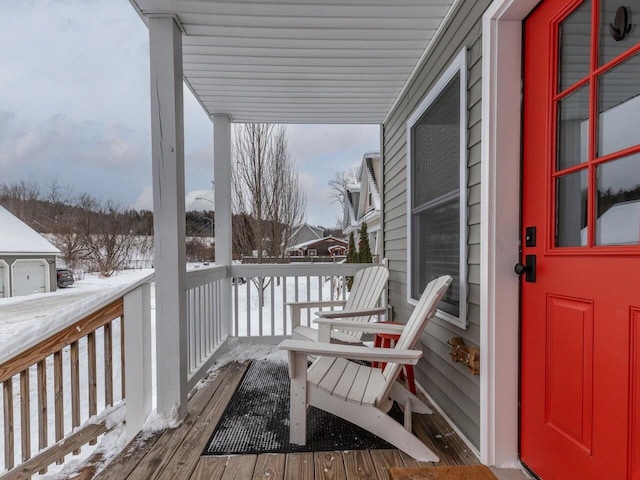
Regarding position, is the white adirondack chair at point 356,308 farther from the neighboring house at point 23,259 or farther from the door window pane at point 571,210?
the neighboring house at point 23,259

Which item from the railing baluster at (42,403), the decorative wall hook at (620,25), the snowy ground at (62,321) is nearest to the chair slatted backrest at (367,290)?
the snowy ground at (62,321)

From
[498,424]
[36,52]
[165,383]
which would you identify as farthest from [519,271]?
[36,52]

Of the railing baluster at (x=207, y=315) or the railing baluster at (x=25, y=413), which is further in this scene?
the railing baluster at (x=207, y=315)

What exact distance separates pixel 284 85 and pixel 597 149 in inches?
95.6

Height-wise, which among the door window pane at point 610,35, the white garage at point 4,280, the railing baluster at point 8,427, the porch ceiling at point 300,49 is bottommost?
the railing baluster at point 8,427

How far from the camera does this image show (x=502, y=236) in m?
1.53

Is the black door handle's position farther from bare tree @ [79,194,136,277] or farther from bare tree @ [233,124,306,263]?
bare tree @ [233,124,306,263]

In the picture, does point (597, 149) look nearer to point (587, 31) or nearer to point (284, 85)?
point (587, 31)

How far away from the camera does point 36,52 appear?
3.46 meters

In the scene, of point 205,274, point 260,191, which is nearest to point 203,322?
point 205,274

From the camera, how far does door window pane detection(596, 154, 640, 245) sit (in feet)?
3.28

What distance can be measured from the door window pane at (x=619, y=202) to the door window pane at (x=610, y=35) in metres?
0.36

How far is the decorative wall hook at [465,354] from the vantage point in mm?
1617

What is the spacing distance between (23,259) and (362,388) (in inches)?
133
